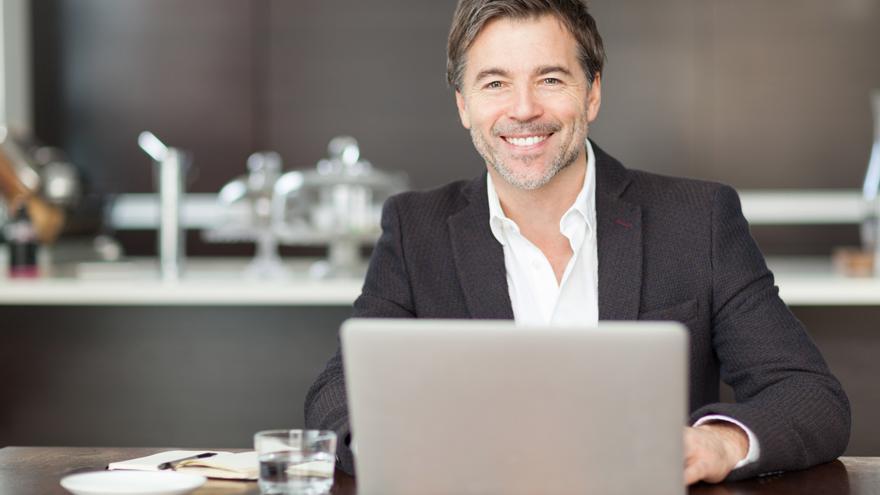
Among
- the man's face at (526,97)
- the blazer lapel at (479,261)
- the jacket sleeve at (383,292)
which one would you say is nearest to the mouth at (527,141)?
the man's face at (526,97)

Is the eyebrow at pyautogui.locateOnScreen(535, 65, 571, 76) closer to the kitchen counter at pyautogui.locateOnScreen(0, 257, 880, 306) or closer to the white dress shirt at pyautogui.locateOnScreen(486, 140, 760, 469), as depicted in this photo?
the white dress shirt at pyautogui.locateOnScreen(486, 140, 760, 469)

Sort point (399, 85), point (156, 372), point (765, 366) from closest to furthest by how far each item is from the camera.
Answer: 1. point (765, 366)
2. point (156, 372)
3. point (399, 85)

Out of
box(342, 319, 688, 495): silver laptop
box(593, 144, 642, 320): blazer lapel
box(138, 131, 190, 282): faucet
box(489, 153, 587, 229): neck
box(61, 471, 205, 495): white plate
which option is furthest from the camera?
box(138, 131, 190, 282): faucet

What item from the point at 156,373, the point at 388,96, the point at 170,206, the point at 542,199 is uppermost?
the point at 388,96

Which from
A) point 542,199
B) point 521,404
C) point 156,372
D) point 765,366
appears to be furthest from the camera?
point 156,372

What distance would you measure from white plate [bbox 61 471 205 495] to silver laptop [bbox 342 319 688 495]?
274mm

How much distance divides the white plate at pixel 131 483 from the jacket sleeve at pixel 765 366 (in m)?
0.60

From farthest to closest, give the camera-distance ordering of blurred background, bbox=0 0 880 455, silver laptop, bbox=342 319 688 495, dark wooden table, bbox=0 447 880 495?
1. blurred background, bbox=0 0 880 455
2. dark wooden table, bbox=0 447 880 495
3. silver laptop, bbox=342 319 688 495

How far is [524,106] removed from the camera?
5.66ft

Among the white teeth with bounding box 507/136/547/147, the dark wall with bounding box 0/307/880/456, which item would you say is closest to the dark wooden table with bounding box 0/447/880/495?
the white teeth with bounding box 507/136/547/147

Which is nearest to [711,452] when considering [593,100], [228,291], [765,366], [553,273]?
[765,366]

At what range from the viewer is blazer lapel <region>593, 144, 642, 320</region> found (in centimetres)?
168

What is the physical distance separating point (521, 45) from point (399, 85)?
11.7 feet

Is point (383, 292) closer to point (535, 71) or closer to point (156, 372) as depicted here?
point (535, 71)
